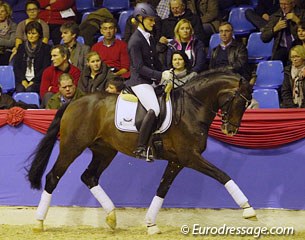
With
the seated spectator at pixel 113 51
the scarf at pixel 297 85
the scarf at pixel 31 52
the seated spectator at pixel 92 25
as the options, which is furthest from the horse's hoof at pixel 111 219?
the seated spectator at pixel 92 25

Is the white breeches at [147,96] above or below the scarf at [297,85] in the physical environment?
above

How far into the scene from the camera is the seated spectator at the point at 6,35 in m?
14.3

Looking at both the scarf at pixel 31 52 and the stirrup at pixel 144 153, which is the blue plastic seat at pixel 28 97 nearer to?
the scarf at pixel 31 52

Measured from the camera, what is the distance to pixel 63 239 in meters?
9.43

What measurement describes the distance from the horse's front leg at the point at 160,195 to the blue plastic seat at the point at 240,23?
14.0ft

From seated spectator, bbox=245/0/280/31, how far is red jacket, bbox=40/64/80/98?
115 inches

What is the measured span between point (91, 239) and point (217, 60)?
3.95 metres

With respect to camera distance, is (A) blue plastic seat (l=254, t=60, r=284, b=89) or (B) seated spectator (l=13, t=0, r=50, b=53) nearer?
(A) blue plastic seat (l=254, t=60, r=284, b=89)

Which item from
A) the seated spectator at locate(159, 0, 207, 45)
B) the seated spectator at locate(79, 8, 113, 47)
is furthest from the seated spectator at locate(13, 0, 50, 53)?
the seated spectator at locate(159, 0, 207, 45)

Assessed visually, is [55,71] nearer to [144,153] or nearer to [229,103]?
[144,153]

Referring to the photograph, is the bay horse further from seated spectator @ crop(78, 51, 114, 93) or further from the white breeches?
seated spectator @ crop(78, 51, 114, 93)

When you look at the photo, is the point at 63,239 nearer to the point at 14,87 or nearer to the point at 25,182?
the point at 25,182

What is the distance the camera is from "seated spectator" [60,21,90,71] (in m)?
12.9

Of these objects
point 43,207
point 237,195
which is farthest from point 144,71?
point 43,207
